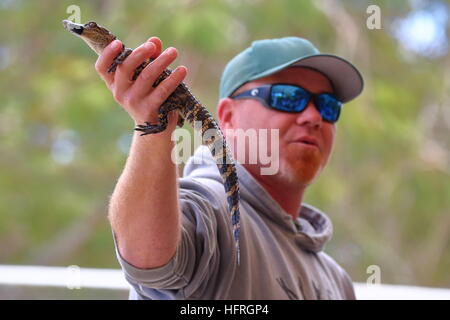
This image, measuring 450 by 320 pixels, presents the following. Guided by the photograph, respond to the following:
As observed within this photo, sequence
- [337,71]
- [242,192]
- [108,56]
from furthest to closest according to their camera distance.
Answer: [337,71], [242,192], [108,56]

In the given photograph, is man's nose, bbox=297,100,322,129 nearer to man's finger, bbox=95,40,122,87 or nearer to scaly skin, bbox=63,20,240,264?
scaly skin, bbox=63,20,240,264

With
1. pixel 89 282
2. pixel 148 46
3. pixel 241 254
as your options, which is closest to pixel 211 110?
pixel 89 282

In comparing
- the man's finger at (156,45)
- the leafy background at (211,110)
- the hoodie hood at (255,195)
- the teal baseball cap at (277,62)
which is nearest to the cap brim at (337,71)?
the teal baseball cap at (277,62)

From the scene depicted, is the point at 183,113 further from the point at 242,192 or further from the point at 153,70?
the point at 242,192

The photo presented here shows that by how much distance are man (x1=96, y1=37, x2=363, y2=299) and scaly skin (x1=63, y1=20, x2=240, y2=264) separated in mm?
17

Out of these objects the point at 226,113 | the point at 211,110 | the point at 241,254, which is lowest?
the point at 241,254

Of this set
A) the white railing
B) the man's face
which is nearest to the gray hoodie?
the man's face

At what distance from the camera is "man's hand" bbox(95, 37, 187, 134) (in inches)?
38.8

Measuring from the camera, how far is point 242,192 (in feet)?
→ 4.86

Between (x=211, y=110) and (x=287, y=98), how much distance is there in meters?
2.66
